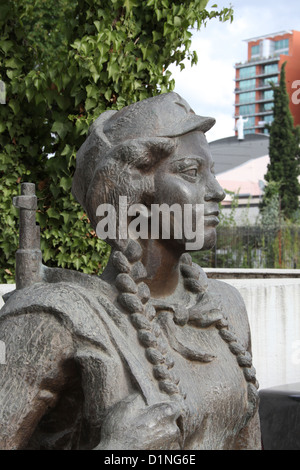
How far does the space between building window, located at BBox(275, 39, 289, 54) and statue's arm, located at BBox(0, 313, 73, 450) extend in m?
75.3

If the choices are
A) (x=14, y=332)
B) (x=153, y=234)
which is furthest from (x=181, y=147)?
(x=14, y=332)

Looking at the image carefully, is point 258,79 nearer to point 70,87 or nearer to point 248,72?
point 248,72

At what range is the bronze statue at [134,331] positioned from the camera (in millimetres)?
1614

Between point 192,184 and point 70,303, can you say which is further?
point 192,184

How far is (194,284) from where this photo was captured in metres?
1.96

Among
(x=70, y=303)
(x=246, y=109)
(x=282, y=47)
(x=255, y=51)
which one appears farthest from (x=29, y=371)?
(x=255, y=51)

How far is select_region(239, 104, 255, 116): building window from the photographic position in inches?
2955

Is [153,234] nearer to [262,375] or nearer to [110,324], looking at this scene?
[110,324]

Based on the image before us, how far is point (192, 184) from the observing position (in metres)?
1.82

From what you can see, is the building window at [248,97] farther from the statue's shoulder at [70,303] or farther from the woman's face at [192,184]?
the statue's shoulder at [70,303]

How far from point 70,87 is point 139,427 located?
137 inches

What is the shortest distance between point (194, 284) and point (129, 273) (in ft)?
0.85

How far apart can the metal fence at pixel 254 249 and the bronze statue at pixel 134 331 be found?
11010mm

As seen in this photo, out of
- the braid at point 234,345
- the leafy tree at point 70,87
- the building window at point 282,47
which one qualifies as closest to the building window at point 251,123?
the building window at point 282,47
